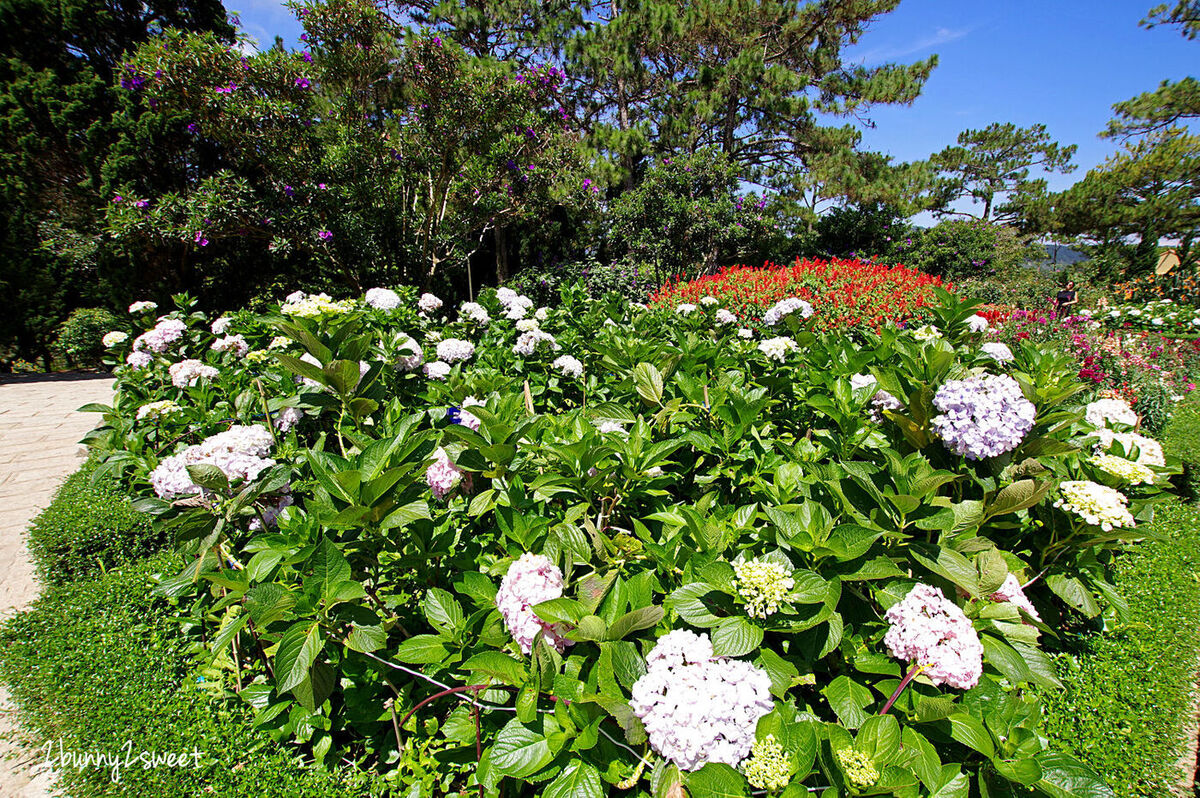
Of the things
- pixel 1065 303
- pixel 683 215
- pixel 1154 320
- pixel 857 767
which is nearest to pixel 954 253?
pixel 1065 303

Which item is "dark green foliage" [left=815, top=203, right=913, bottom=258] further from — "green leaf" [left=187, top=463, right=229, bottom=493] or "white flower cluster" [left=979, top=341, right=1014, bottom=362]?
"green leaf" [left=187, top=463, right=229, bottom=493]

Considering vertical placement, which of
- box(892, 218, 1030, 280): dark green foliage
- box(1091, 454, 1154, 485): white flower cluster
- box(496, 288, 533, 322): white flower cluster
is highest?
box(892, 218, 1030, 280): dark green foliage

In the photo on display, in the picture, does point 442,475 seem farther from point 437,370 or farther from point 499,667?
point 437,370

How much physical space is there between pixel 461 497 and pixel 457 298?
10758mm

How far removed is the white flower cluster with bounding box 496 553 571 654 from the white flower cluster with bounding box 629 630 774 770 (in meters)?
0.27

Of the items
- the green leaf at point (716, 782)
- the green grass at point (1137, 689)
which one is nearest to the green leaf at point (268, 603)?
the green leaf at point (716, 782)

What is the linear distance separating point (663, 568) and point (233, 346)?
3.02 m

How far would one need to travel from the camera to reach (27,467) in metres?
4.36

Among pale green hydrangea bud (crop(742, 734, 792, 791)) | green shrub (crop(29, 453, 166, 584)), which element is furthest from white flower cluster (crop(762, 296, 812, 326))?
green shrub (crop(29, 453, 166, 584))

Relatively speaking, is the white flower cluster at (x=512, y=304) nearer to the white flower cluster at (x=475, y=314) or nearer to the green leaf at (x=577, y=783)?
the white flower cluster at (x=475, y=314)

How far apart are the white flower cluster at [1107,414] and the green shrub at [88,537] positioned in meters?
4.68

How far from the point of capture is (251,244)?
9961 millimetres

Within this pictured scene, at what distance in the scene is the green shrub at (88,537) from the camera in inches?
111

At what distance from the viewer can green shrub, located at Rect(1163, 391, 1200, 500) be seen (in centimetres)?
425
